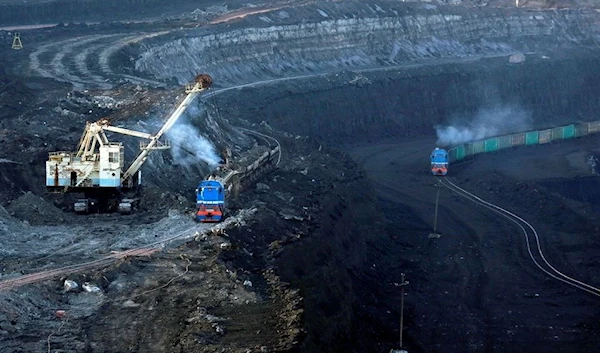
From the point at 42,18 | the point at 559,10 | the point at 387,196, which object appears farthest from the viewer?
the point at 559,10

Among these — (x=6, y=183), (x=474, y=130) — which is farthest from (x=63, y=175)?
(x=474, y=130)

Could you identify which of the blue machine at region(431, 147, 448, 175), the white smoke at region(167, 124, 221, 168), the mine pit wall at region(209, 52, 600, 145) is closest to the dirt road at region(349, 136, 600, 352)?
the blue machine at region(431, 147, 448, 175)

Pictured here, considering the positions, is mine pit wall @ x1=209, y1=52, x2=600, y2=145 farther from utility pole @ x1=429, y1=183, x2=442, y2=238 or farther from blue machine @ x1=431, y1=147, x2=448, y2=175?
utility pole @ x1=429, y1=183, x2=442, y2=238

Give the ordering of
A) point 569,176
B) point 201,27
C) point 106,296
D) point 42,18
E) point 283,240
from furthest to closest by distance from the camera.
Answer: point 42,18 → point 201,27 → point 569,176 → point 283,240 → point 106,296

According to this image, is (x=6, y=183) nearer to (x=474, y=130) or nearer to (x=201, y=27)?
(x=201, y=27)

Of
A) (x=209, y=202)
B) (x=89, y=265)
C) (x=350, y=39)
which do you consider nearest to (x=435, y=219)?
(x=209, y=202)

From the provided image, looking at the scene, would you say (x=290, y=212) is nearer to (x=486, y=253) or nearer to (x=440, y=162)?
(x=486, y=253)

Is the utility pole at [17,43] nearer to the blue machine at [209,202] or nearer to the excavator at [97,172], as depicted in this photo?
the excavator at [97,172]
